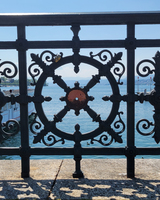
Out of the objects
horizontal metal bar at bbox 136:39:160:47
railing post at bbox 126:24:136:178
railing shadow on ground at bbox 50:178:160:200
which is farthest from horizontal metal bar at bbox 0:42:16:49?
railing shadow on ground at bbox 50:178:160:200

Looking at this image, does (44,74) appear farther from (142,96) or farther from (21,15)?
(142,96)

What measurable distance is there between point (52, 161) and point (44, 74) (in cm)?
172

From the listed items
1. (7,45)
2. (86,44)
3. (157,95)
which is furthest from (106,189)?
(7,45)

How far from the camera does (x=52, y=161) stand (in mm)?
4594

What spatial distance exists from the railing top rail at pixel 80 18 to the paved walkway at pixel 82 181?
93.0 inches

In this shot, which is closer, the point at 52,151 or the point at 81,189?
the point at 81,189

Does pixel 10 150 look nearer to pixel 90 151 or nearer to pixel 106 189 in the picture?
pixel 90 151

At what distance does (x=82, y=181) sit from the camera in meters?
3.71

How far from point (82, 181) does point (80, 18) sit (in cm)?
243

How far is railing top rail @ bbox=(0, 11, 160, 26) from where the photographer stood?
3650mm

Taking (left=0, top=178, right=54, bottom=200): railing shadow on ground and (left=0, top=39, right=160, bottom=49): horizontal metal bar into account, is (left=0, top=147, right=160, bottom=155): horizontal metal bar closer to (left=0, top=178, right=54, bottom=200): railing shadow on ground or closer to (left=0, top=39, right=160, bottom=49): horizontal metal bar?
(left=0, top=178, right=54, bottom=200): railing shadow on ground

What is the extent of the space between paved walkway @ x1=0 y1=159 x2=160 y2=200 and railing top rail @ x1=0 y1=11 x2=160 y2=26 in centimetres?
236

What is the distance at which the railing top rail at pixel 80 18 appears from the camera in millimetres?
3650

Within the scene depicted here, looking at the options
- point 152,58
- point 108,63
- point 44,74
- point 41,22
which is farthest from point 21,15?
point 152,58
